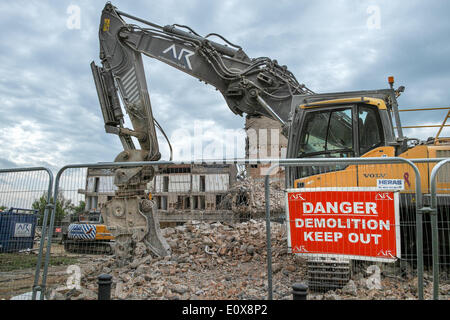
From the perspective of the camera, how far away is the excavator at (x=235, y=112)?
5.61 metres

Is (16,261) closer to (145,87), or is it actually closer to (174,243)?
(174,243)

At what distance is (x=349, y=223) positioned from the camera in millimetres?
4410

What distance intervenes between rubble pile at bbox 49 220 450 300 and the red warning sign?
646mm

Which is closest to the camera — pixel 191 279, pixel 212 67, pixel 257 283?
pixel 257 283

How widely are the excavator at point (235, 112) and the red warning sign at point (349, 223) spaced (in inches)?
36.2

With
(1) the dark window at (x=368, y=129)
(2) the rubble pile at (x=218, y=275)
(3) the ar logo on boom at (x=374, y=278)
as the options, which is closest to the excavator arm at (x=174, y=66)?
(1) the dark window at (x=368, y=129)

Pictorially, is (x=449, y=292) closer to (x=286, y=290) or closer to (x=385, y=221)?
(x=385, y=221)

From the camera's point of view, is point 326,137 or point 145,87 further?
point 145,87

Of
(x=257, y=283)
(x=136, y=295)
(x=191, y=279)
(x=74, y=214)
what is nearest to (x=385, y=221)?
(x=257, y=283)

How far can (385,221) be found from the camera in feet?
14.2

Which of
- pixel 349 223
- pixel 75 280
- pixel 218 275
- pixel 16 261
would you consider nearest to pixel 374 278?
pixel 349 223

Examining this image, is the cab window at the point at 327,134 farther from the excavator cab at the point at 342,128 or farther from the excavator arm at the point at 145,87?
the excavator arm at the point at 145,87

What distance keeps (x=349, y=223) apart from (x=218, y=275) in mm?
2501
